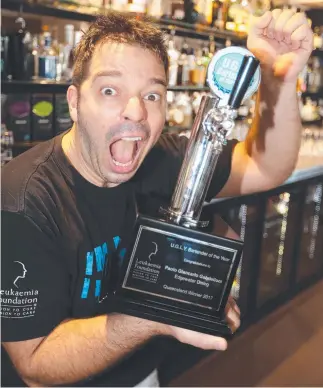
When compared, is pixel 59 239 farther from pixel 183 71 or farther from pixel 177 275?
pixel 183 71

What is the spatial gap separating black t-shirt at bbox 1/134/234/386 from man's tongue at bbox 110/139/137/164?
0.42ft

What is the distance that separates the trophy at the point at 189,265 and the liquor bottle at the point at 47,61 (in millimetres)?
1555

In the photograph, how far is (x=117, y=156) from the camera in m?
0.97

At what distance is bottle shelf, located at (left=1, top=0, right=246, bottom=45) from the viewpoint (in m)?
2.02

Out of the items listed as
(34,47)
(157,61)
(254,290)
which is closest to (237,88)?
(157,61)

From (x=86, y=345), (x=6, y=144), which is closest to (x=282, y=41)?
(x=86, y=345)

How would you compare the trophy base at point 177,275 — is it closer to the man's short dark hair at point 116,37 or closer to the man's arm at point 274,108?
the man's short dark hair at point 116,37

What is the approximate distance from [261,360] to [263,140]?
5.40 feet

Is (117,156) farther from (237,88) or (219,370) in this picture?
(219,370)

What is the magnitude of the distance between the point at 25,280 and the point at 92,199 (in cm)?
24

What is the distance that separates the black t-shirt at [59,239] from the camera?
94 cm

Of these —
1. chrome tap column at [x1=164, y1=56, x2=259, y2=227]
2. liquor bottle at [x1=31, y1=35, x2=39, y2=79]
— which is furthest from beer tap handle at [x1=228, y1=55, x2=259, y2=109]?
liquor bottle at [x1=31, y1=35, x2=39, y2=79]

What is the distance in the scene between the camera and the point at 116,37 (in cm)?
93

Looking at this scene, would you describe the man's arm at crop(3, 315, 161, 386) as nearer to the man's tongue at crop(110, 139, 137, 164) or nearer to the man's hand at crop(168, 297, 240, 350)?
the man's hand at crop(168, 297, 240, 350)
